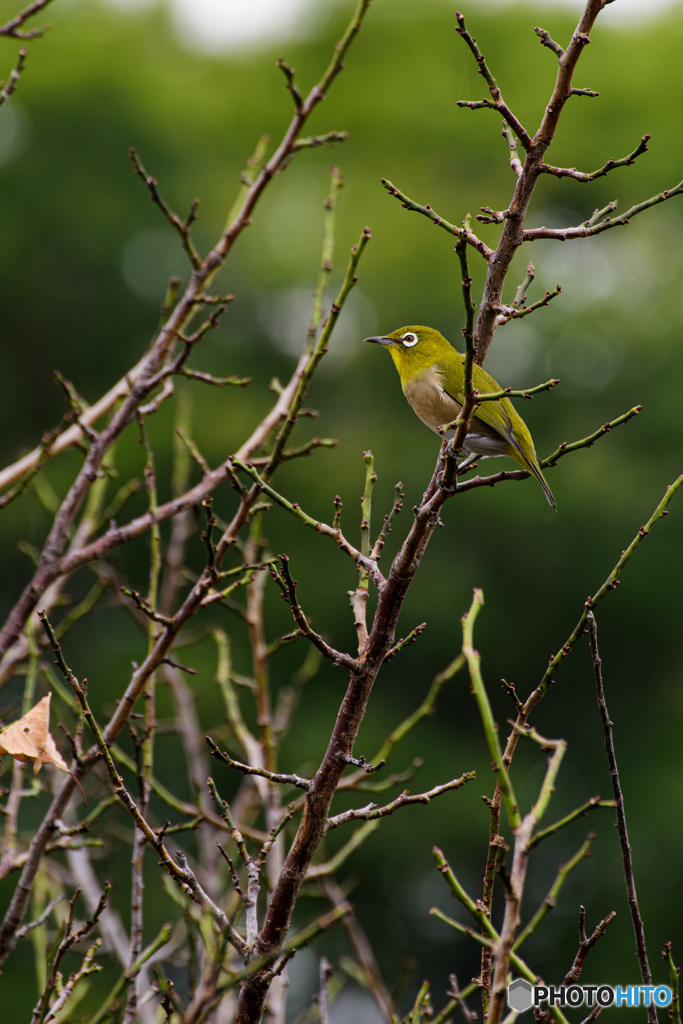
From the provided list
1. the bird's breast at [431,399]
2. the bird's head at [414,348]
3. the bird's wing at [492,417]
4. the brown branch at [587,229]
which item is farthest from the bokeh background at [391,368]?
the brown branch at [587,229]

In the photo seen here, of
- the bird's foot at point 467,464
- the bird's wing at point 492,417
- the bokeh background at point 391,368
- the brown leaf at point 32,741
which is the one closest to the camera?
the brown leaf at point 32,741

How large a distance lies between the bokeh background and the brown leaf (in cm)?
895

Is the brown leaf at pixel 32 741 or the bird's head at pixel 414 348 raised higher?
the bird's head at pixel 414 348

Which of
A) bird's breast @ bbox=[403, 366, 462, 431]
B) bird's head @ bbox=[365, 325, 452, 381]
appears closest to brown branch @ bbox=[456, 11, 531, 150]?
bird's breast @ bbox=[403, 366, 462, 431]

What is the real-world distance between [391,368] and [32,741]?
1210cm

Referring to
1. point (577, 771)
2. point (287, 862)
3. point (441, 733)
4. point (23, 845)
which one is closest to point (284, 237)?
point (441, 733)

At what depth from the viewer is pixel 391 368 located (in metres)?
13.7

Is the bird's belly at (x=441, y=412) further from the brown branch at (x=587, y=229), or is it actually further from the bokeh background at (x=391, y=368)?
the bokeh background at (x=391, y=368)

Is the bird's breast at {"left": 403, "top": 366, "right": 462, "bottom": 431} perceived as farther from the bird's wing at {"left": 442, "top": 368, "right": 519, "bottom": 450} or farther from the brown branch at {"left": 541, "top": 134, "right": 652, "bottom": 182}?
the brown branch at {"left": 541, "top": 134, "right": 652, "bottom": 182}

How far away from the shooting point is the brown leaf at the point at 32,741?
1.89 m

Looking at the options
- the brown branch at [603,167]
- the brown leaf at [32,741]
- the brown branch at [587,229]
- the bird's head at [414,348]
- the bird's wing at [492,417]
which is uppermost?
the bird's head at [414,348]

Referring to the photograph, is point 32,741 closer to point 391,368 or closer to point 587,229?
point 587,229

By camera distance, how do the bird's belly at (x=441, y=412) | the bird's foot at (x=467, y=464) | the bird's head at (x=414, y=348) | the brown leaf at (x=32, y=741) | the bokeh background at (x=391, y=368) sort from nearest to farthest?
the brown leaf at (x=32, y=741), the bird's foot at (x=467, y=464), the bird's belly at (x=441, y=412), the bird's head at (x=414, y=348), the bokeh background at (x=391, y=368)

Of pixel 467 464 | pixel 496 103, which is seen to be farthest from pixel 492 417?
pixel 496 103
